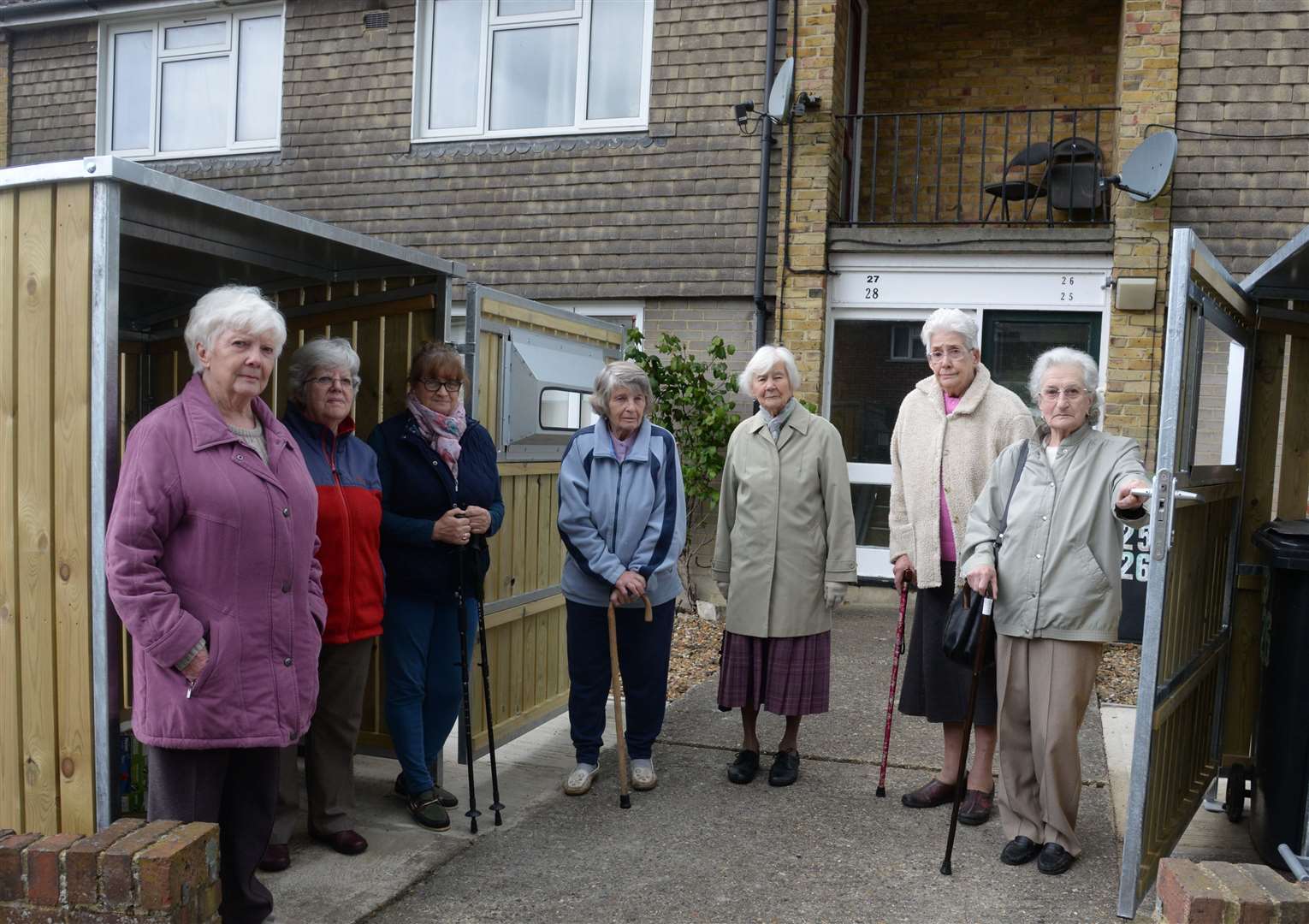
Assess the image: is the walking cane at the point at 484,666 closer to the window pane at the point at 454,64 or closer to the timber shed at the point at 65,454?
the timber shed at the point at 65,454

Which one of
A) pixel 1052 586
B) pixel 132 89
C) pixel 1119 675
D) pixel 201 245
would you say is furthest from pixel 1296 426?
pixel 132 89

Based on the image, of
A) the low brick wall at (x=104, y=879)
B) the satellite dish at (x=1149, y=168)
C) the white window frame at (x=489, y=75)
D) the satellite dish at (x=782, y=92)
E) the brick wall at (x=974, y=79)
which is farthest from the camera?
the brick wall at (x=974, y=79)

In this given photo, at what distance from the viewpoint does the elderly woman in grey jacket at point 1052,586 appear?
3.73 meters

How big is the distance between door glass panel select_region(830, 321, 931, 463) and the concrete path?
13.8 ft

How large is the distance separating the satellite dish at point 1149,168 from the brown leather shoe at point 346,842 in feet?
21.9

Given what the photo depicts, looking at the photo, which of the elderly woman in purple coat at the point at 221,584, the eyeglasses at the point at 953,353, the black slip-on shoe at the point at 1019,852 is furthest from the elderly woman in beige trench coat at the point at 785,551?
the elderly woman in purple coat at the point at 221,584

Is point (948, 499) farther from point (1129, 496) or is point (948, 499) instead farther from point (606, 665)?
point (606, 665)

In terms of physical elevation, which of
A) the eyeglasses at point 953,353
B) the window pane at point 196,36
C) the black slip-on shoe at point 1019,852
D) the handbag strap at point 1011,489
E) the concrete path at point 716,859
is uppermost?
the window pane at point 196,36

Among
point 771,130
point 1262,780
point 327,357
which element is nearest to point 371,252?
point 327,357

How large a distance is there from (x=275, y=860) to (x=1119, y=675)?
5.32 m

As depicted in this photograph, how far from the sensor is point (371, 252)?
409cm

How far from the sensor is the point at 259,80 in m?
10.6

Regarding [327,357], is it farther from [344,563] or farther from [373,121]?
[373,121]

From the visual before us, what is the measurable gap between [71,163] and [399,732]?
2300 millimetres
